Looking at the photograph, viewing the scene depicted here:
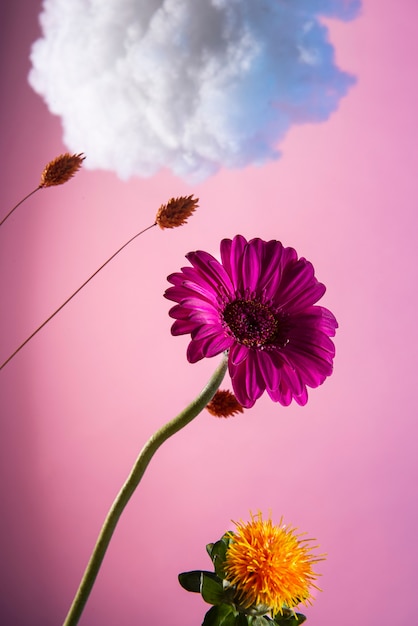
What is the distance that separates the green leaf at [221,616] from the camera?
0.42 m

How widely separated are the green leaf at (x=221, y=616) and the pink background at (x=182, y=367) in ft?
2.21

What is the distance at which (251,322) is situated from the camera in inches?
16.9

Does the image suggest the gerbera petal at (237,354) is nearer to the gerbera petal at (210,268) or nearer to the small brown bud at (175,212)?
the gerbera petal at (210,268)

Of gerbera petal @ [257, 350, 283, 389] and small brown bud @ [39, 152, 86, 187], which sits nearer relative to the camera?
gerbera petal @ [257, 350, 283, 389]

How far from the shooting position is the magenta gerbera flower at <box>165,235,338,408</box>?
0.40 metres

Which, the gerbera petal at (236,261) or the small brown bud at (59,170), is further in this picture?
the small brown bud at (59,170)

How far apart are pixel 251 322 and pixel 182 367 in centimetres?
72

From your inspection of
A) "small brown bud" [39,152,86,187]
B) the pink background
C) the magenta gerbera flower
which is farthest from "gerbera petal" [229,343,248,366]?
the pink background

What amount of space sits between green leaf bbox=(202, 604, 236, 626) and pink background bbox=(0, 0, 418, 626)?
673 millimetres

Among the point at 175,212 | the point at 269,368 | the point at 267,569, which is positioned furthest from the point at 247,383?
the point at 175,212

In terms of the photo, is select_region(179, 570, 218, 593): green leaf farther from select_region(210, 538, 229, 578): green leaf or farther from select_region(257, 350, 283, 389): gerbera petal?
select_region(257, 350, 283, 389): gerbera petal

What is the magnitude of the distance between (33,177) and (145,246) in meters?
0.23

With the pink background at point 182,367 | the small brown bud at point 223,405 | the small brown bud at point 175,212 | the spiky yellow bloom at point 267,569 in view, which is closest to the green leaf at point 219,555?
the spiky yellow bloom at point 267,569

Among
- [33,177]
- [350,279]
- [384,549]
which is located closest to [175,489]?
[384,549]
